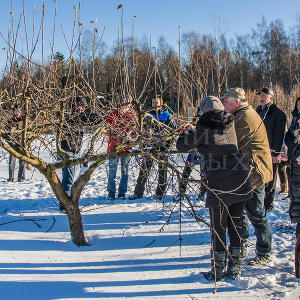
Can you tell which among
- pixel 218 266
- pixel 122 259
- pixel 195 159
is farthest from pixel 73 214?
pixel 195 159

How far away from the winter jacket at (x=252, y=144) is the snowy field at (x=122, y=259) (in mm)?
602

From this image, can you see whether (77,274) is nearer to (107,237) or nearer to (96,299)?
(96,299)

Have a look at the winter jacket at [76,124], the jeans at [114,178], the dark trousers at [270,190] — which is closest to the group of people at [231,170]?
the winter jacket at [76,124]

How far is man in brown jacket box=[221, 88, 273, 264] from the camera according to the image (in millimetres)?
2805

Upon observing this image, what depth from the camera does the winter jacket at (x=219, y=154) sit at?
2.46 meters

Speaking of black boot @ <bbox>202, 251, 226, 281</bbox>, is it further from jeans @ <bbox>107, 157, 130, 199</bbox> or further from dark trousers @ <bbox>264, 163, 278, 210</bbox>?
jeans @ <bbox>107, 157, 130, 199</bbox>

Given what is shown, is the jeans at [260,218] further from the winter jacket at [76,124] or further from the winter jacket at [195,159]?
the winter jacket at [76,124]

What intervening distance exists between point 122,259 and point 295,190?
1.75 m

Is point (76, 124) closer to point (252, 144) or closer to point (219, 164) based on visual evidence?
point (219, 164)

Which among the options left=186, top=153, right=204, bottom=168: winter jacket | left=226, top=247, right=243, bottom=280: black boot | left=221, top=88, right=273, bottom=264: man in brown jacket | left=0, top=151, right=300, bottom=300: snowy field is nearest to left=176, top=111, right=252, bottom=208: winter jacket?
left=221, top=88, right=273, bottom=264: man in brown jacket

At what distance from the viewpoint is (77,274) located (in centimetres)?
272

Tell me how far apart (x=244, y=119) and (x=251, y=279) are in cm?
139

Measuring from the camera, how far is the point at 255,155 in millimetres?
2822

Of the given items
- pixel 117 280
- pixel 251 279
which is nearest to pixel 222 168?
pixel 251 279
